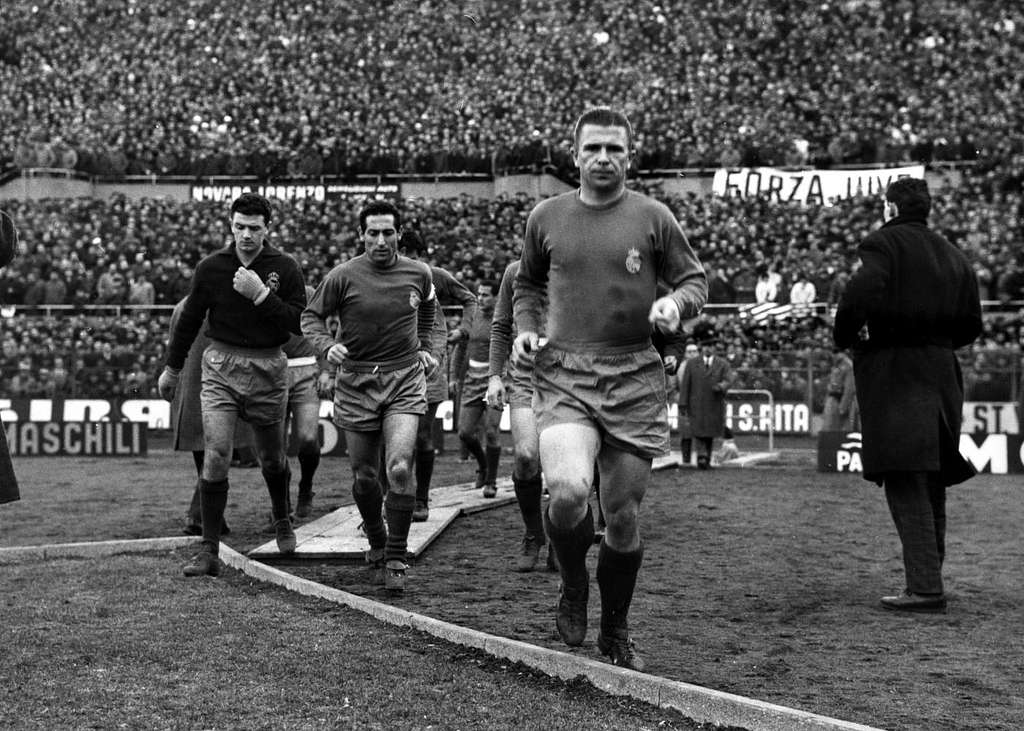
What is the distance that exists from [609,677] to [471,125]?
38726 millimetres

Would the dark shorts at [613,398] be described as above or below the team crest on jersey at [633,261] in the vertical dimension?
below

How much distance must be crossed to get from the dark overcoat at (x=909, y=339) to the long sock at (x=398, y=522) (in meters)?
2.66

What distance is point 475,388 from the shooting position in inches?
529

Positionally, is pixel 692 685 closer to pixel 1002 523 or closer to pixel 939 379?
pixel 939 379

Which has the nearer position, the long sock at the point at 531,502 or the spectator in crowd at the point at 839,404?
the long sock at the point at 531,502

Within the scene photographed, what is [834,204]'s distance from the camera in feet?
122

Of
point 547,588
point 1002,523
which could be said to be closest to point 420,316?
point 547,588

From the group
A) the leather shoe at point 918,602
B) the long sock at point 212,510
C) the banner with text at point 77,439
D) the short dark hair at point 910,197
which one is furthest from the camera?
the banner with text at point 77,439

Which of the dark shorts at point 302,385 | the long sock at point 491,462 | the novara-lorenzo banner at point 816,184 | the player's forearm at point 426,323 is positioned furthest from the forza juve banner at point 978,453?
the novara-lorenzo banner at point 816,184

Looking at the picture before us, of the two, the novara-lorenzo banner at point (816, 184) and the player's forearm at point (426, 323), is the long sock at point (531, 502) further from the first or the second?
the novara-lorenzo banner at point (816, 184)

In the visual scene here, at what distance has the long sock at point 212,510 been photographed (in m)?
9.29

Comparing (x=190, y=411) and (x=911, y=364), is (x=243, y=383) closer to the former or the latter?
(x=190, y=411)

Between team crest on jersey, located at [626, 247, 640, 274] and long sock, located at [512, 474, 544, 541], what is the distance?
3.62 m

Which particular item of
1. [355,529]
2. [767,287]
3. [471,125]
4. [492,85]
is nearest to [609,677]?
[355,529]
